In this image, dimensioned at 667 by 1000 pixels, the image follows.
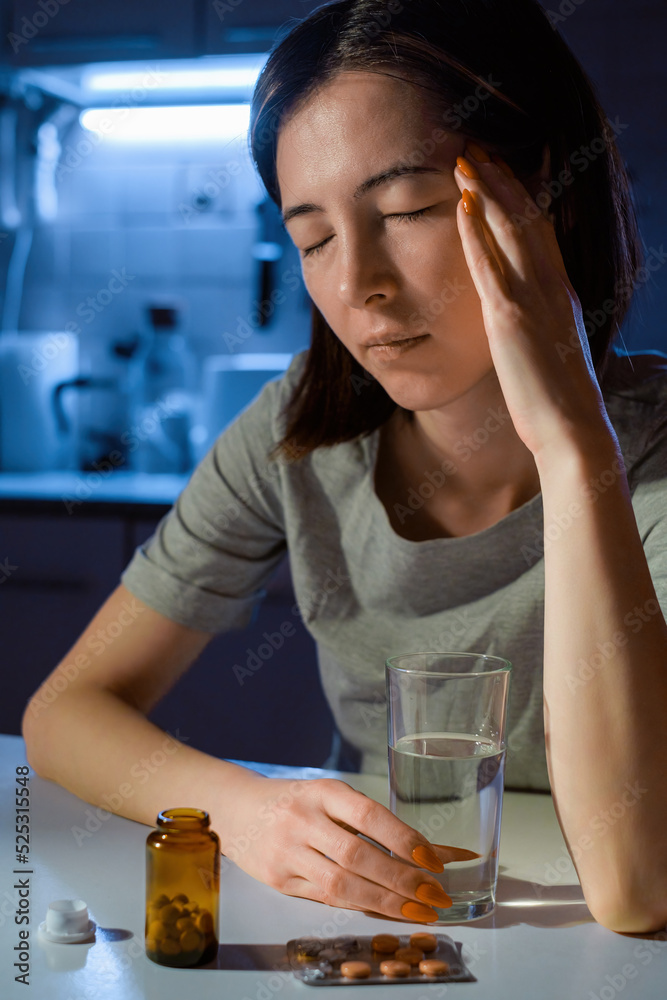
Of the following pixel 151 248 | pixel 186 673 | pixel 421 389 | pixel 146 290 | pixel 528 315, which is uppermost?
pixel 528 315

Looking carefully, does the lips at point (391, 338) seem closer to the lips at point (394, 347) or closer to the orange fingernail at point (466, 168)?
the lips at point (394, 347)

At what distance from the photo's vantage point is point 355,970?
1.92 ft

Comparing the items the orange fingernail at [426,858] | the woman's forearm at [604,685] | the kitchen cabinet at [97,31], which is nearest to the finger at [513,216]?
the woman's forearm at [604,685]

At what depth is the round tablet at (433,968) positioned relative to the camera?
23.1 inches

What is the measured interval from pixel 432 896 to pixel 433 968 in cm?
7

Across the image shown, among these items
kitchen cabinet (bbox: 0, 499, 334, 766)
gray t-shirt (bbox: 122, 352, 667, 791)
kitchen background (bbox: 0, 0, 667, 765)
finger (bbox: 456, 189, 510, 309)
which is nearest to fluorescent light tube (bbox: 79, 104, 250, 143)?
kitchen background (bbox: 0, 0, 667, 765)

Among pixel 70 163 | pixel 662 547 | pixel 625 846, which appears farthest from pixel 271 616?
pixel 70 163

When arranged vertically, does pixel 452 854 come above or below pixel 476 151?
below

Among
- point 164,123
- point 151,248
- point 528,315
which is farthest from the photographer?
Answer: point 151,248

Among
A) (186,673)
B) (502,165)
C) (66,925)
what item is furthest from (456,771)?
(186,673)

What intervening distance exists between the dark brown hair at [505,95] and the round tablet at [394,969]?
0.67m

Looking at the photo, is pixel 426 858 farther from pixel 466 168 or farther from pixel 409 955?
pixel 466 168

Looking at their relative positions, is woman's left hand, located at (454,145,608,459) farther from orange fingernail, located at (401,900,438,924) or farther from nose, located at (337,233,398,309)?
orange fingernail, located at (401,900,438,924)

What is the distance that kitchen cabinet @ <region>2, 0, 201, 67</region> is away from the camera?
8.09 feet
